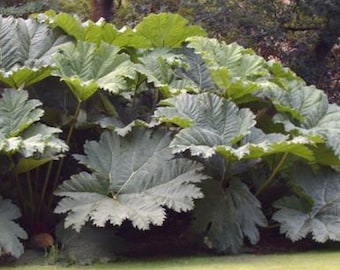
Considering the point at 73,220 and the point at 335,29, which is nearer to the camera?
the point at 73,220

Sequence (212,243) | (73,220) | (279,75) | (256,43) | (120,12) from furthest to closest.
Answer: (120,12) → (256,43) → (279,75) → (212,243) → (73,220)

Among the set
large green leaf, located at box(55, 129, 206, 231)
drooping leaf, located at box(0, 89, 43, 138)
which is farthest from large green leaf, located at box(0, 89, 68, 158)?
large green leaf, located at box(55, 129, 206, 231)

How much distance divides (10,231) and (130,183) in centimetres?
65

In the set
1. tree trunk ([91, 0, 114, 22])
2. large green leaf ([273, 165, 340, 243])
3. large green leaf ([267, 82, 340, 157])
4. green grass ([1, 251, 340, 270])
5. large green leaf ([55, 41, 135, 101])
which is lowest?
green grass ([1, 251, 340, 270])

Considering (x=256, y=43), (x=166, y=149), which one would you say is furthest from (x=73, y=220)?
(x=256, y=43)

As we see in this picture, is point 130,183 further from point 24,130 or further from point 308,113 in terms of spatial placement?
point 308,113

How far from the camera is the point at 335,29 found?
7500 mm

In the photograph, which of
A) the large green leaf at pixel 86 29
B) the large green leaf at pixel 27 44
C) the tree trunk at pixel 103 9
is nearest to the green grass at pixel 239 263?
the large green leaf at pixel 27 44

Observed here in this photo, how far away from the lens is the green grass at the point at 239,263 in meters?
3.12

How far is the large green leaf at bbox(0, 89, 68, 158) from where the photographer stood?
128 inches

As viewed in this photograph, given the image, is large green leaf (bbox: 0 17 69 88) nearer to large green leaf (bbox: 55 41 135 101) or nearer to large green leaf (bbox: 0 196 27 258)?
large green leaf (bbox: 55 41 135 101)

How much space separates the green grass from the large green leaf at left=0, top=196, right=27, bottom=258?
9cm

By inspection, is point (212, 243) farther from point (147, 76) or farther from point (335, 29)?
point (335, 29)

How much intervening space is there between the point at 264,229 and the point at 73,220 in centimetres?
125
